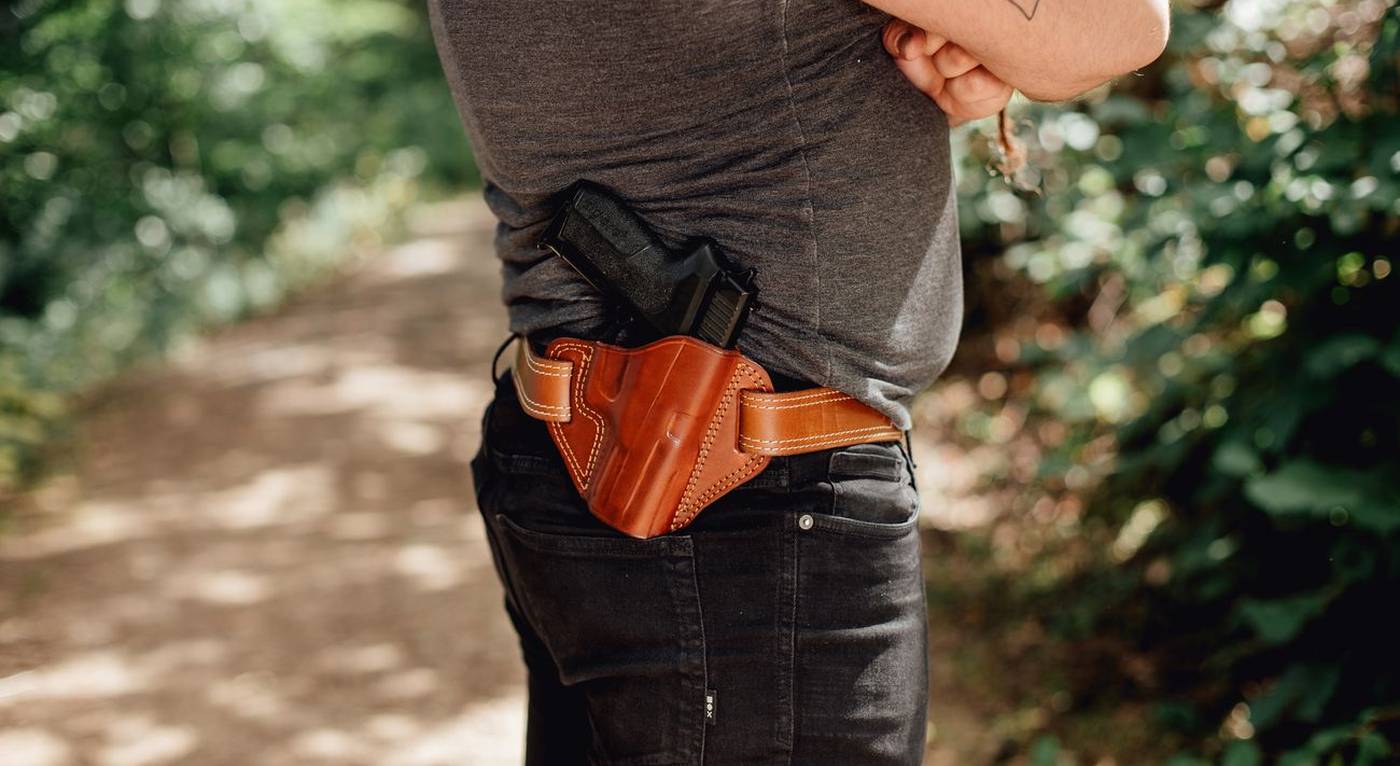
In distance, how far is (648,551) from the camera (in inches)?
48.2

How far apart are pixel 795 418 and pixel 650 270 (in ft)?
0.76

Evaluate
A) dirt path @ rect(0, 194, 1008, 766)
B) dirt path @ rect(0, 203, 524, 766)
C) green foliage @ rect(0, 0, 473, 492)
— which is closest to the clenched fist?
dirt path @ rect(0, 194, 1008, 766)

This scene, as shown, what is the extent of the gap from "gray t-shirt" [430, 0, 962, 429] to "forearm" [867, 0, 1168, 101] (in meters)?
0.09

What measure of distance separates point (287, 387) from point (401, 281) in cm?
248

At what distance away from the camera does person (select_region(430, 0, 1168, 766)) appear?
1.13m

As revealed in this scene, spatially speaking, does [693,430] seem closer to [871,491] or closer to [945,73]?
[871,491]

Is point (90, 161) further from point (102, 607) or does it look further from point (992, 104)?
point (992, 104)

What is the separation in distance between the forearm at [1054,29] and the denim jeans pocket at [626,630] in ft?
2.01

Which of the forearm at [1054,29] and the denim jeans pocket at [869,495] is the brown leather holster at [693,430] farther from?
the forearm at [1054,29]

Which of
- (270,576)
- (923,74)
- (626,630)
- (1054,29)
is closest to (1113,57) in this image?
(1054,29)

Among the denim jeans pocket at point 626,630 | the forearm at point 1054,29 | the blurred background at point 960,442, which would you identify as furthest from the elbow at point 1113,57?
the denim jeans pocket at point 626,630

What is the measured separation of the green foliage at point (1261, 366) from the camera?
2.16m

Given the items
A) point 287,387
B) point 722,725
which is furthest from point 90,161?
point 722,725

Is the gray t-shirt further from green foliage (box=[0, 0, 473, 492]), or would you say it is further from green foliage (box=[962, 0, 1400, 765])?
green foliage (box=[0, 0, 473, 492])
